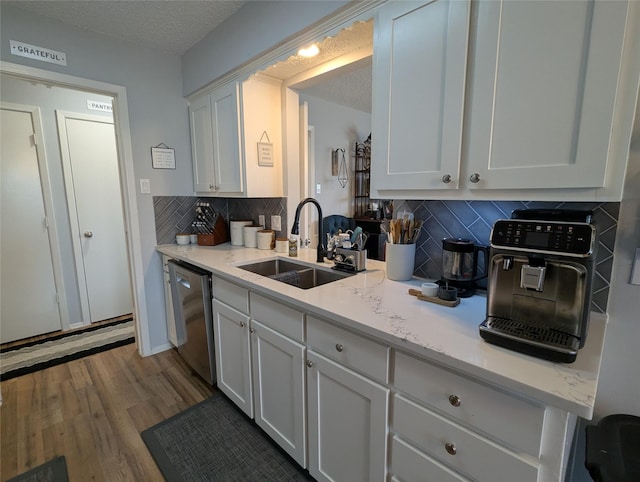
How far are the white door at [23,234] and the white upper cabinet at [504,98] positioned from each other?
10.5 ft

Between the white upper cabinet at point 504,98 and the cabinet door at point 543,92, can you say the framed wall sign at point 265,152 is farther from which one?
the cabinet door at point 543,92

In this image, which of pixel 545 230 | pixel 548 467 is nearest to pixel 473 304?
pixel 545 230

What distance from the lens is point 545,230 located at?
0.83 m

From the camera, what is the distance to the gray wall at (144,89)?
1.98m

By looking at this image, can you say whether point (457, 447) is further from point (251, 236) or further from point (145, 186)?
point (145, 186)

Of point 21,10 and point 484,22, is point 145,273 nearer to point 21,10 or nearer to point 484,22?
point 21,10

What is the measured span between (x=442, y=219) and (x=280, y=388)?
1.15 metres

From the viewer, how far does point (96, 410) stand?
1.96 metres

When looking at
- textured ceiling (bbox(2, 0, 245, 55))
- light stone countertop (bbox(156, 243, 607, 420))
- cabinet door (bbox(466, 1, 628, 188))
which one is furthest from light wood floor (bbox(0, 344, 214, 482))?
textured ceiling (bbox(2, 0, 245, 55))

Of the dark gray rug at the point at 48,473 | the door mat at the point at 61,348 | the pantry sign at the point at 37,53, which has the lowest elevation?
the dark gray rug at the point at 48,473

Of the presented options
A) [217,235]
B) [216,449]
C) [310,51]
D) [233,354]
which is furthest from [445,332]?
[217,235]

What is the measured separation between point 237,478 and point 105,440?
0.86 metres

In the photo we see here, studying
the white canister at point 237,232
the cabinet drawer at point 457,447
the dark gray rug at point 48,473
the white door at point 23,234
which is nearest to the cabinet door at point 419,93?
the cabinet drawer at point 457,447

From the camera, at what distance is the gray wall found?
77.9 inches
